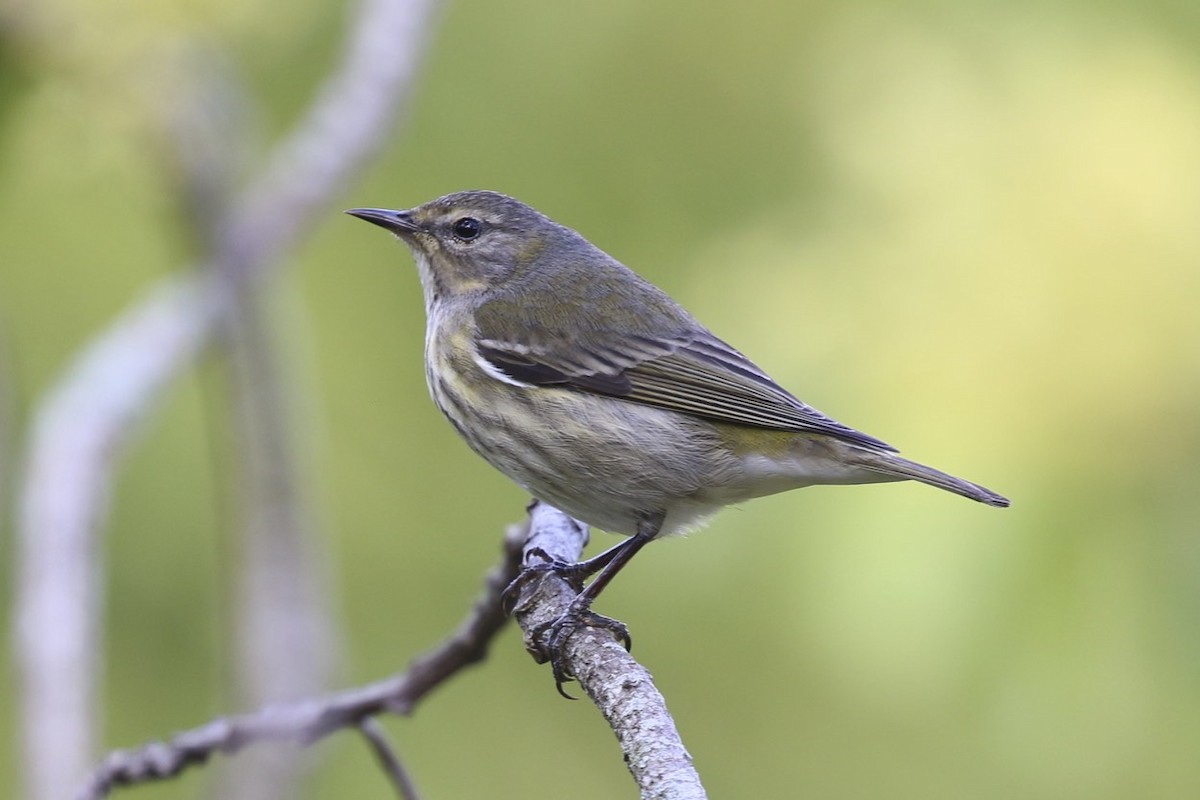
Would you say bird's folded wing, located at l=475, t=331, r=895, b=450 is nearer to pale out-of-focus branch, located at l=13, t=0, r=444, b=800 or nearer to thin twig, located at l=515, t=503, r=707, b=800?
thin twig, located at l=515, t=503, r=707, b=800

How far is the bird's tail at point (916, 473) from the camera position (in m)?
3.33

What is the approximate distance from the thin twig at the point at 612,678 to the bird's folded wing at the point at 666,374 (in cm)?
41

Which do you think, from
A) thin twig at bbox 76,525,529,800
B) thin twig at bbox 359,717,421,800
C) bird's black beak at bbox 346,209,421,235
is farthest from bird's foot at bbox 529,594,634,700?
bird's black beak at bbox 346,209,421,235

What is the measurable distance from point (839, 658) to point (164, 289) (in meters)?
2.63

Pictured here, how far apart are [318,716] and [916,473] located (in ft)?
5.09

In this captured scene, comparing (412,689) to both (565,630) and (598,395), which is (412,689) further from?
(598,395)

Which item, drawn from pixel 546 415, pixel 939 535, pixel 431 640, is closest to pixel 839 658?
pixel 939 535

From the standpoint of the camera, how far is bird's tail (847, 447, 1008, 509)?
3.33m

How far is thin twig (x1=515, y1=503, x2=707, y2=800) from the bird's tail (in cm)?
79

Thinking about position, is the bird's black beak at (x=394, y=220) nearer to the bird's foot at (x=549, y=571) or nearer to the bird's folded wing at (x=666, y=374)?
the bird's folded wing at (x=666, y=374)

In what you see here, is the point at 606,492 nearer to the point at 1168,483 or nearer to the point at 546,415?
the point at 546,415

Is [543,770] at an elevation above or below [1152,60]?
below

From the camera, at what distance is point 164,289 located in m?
4.89

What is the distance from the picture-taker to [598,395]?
4062 millimetres
